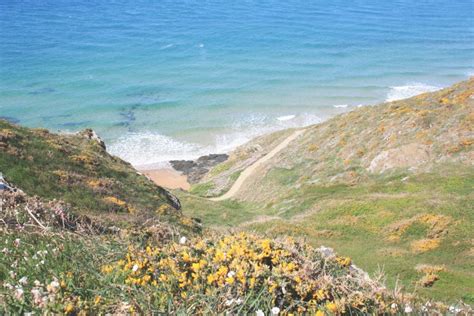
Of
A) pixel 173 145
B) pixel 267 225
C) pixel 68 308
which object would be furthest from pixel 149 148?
pixel 68 308

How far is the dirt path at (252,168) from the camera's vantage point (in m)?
45.3

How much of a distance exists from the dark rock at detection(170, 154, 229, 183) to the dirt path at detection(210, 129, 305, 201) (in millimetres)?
9701

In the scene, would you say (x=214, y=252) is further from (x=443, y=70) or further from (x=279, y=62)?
(x=443, y=70)

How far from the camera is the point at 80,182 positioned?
67.6 ft

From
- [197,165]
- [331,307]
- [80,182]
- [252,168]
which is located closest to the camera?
[331,307]

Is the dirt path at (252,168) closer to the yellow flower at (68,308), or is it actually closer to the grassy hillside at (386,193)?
the grassy hillside at (386,193)

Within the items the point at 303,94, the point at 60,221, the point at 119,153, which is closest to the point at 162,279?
the point at 60,221

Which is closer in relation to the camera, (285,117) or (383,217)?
(383,217)

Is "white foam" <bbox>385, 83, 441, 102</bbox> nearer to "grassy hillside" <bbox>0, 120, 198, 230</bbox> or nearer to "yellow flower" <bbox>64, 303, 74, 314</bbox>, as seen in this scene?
"grassy hillside" <bbox>0, 120, 198, 230</bbox>

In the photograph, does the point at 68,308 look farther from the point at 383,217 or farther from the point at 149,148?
the point at 149,148

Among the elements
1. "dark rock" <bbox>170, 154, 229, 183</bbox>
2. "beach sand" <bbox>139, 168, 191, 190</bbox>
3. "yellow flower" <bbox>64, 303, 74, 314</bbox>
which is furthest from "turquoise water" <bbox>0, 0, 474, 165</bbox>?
"yellow flower" <bbox>64, 303, 74, 314</bbox>

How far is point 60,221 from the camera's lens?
32.2 feet

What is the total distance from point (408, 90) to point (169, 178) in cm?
6019

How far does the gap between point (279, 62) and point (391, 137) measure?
67742 mm
